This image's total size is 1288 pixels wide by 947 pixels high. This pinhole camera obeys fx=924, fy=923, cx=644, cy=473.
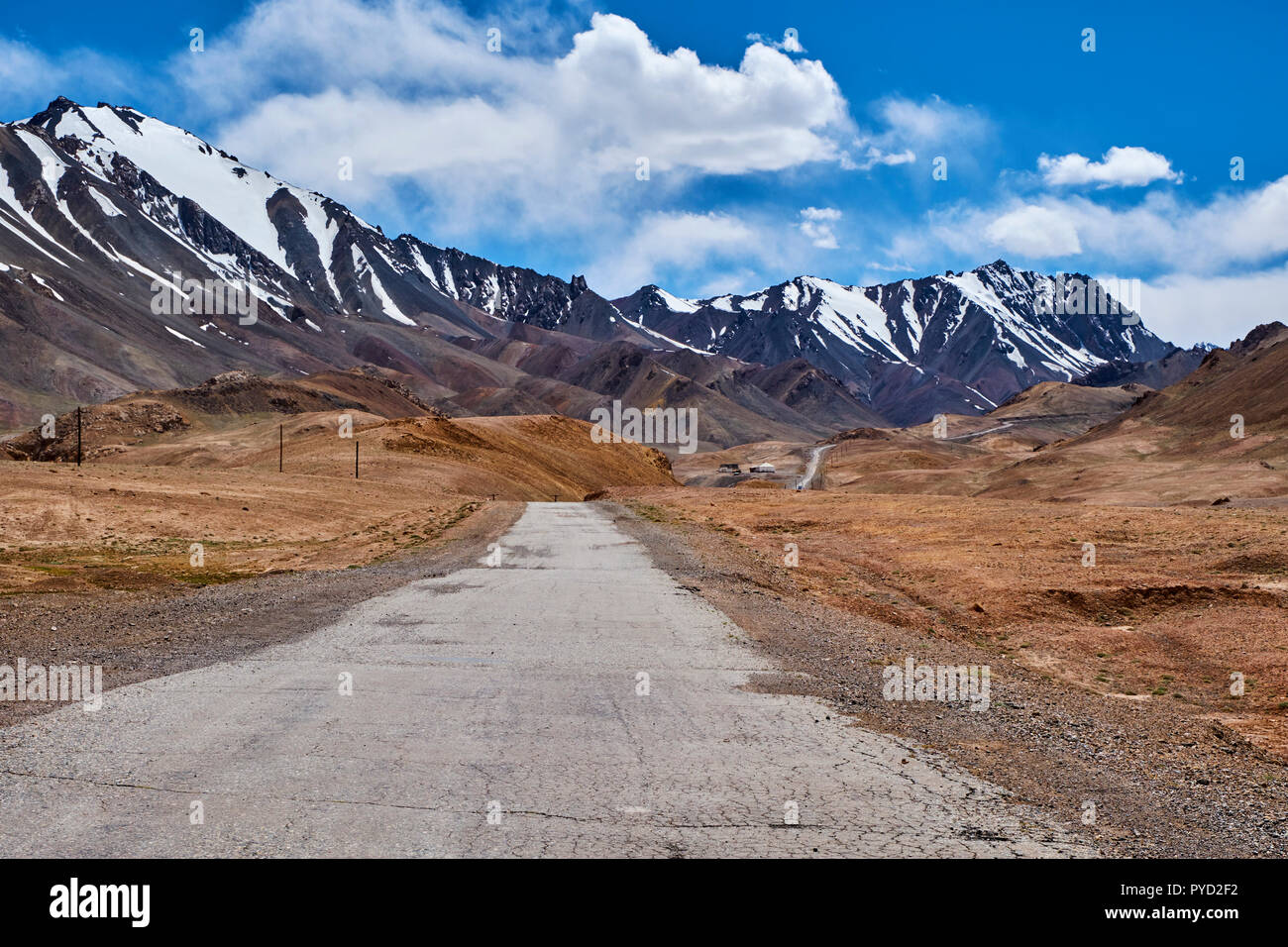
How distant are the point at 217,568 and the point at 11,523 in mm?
11477

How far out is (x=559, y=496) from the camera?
78625 mm

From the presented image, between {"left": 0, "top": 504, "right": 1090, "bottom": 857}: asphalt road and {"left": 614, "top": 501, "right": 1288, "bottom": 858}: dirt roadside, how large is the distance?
50cm

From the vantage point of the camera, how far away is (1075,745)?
8.52m

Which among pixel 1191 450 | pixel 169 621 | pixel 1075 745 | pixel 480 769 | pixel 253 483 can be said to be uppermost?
pixel 1191 450

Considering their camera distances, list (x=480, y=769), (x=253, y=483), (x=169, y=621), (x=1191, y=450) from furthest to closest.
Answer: (x=1191, y=450), (x=253, y=483), (x=169, y=621), (x=480, y=769)

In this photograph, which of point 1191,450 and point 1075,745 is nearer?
point 1075,745

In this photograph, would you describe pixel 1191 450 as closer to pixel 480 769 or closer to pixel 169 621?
pixel 169 621

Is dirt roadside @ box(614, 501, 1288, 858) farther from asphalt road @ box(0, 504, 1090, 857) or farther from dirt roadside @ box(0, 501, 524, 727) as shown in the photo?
dirt roadside @ box(0, 501, 524, 727)

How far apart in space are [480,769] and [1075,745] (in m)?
5.47

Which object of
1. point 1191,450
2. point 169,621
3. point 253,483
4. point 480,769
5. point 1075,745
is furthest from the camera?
point 1191,450

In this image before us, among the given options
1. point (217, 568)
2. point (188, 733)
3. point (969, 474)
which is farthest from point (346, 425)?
point (188, 733)

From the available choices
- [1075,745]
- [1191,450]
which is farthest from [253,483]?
[1191,450]
